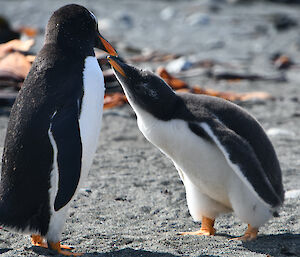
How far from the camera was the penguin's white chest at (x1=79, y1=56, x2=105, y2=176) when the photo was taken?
3281 millimetres

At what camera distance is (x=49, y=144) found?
10.3 feet

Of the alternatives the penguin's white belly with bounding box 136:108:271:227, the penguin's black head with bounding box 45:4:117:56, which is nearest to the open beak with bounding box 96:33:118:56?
the penguin's black head with bounding box 45:4:117:56

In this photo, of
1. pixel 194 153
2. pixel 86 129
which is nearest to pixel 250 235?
pixel 194 153

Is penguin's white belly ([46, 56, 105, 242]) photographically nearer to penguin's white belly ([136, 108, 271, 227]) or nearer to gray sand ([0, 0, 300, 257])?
gray sand ([0, 0, 300, 257])

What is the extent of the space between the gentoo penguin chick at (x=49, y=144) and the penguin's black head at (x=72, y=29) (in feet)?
0.42

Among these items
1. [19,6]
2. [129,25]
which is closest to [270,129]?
[129,25]

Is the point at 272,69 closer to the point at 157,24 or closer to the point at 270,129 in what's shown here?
the point at 270,129

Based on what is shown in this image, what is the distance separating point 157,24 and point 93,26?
10.2m

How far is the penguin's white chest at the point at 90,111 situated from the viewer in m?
3.28

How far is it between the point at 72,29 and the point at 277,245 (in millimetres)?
1676

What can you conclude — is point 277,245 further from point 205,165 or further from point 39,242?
point 39,242

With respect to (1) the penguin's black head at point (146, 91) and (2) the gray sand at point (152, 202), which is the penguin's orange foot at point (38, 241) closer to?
(2) the gray sand at point (152, 202)

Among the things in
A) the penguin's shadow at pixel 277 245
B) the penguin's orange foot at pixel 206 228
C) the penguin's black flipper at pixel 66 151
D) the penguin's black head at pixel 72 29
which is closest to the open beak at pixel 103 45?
the penguin's black head at pixel 72 29

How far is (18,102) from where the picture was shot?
3318mm
